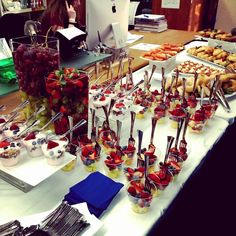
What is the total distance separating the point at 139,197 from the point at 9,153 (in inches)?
14.7

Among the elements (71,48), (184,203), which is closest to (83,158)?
(184,203)

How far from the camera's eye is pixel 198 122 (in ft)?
3.73

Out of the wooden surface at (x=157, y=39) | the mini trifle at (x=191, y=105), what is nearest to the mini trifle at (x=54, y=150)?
the mini trifle at (x=191, y=105)

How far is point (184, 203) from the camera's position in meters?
1.51

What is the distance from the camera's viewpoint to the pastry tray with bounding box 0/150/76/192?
2.59 feet

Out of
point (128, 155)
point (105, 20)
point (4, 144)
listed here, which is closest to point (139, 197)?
point (128, 155)

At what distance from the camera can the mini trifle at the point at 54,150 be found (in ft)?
2.72

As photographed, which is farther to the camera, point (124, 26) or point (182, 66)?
point (124, 26)

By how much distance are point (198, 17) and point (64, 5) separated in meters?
2.32

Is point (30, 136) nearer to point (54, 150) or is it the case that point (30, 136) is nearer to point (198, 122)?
point (54, 150)

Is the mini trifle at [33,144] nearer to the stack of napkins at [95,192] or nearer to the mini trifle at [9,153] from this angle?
the mini trifle at [9,153]

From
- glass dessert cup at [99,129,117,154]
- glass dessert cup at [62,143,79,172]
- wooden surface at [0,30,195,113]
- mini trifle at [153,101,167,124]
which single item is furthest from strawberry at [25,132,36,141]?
wooden surface at [0,30,195,113]

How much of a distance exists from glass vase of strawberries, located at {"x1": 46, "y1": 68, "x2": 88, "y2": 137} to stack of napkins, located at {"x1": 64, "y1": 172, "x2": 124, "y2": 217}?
236 mm

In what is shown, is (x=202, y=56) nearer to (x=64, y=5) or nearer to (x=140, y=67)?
(x=140, y=67)
